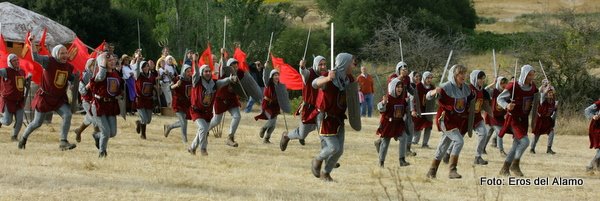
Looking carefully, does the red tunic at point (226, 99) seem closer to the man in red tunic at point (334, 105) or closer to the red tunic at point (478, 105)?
the red tunic at point (478, 105)

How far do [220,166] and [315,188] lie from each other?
2364 mm

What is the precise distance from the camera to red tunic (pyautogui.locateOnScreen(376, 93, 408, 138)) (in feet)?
48.7

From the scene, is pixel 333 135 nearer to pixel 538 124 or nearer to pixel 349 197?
pixel 349 197

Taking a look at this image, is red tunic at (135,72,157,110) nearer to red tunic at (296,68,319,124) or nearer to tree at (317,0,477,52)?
red tunic at (296,68,319,124)

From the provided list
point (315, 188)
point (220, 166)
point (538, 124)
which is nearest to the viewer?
point (315, 188)

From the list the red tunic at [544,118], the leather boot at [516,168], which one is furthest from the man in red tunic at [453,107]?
the red tunic at [544,118]

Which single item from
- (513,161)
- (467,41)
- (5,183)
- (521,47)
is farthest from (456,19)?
(5,183)

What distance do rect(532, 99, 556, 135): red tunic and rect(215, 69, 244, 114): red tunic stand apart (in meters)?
4.79

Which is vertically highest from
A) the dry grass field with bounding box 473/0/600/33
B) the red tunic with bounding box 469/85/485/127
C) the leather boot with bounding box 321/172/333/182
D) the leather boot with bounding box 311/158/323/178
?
the red tunic with bounding box 469/85/485/127

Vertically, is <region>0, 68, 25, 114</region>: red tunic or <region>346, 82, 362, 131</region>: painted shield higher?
<region>346, 82, 362, 131</region>: painted shield

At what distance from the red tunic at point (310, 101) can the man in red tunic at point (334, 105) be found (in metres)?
0.53

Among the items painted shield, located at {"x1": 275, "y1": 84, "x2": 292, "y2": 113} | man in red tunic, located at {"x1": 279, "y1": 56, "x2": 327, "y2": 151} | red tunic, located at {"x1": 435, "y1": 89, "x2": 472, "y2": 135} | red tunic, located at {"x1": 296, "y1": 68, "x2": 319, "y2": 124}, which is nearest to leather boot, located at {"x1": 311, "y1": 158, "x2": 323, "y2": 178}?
man in red tunic, located at {"x1": 279, "y1": 56, "x2": 327, "y2": 151}

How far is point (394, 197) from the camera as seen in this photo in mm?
11422

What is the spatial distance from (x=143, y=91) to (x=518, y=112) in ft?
22.7
